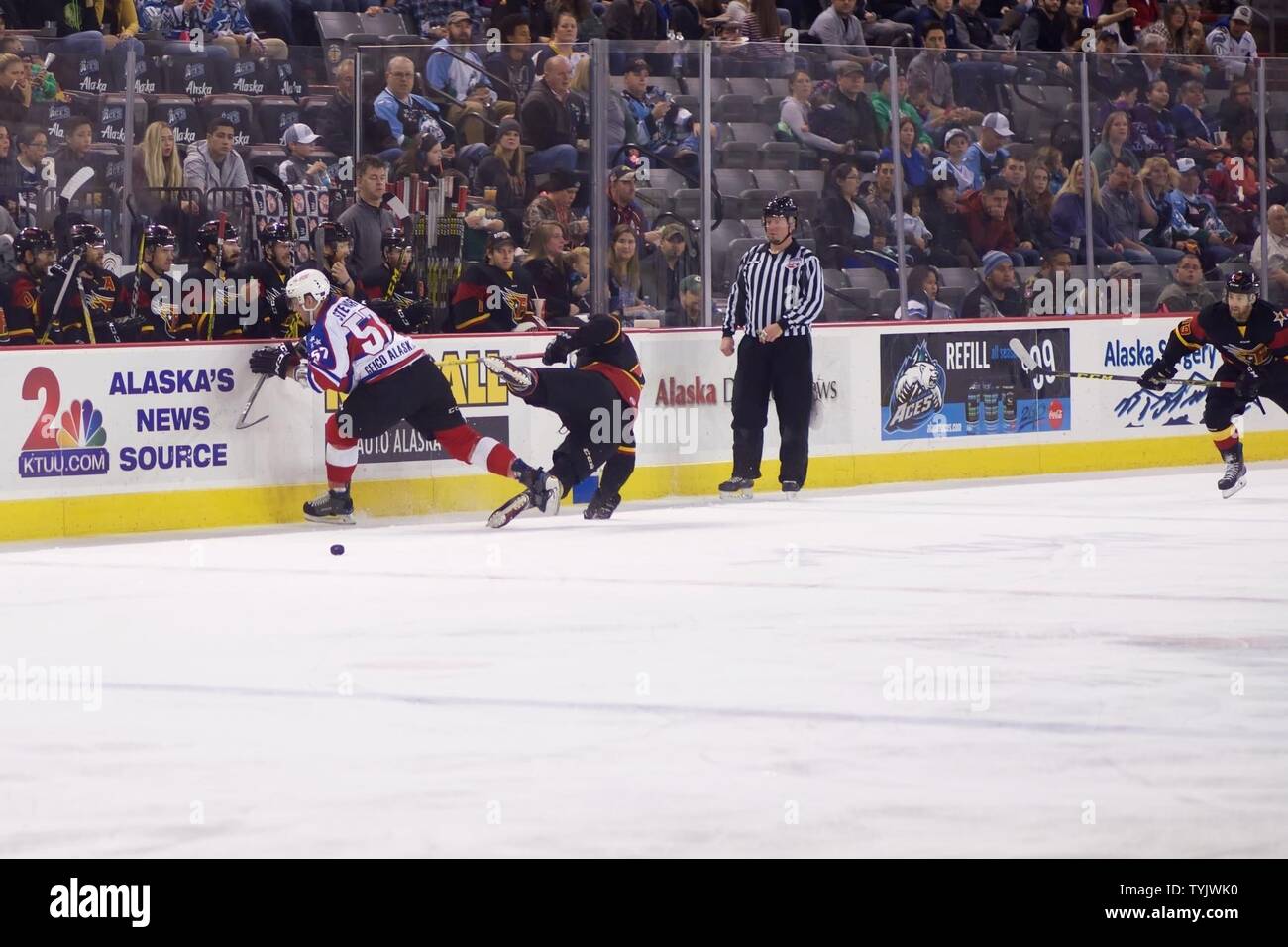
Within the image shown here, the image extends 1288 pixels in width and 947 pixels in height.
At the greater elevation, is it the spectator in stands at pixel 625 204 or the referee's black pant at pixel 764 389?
the spectator in stands at pixel 625 204

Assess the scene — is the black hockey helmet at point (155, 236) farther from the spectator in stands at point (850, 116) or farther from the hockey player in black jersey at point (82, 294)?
the spectator in stands at point (850, 116)

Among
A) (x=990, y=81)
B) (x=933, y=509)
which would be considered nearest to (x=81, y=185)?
(x=933, y=509)

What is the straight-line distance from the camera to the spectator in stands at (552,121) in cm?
1191

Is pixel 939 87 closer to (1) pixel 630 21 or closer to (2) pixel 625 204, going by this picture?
(1) pixel 630 21

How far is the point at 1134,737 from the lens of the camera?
552 centimetres

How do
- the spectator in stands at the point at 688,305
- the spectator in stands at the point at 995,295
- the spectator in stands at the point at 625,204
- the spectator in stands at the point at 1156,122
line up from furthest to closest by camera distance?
1. the spectator in stands at the point at 1156,122
2. the spectator in stands at the point at 995,295
3. the spectator in stands at the point at 688,305
4. the spectator in stands at the point at 625,204

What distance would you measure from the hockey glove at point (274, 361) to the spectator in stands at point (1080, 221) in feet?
18.3

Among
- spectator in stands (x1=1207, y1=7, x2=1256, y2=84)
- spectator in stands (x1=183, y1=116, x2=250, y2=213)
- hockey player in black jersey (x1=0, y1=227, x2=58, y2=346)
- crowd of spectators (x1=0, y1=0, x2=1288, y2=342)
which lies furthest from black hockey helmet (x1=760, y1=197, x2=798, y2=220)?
spectator in stands (x1=1207, y1=7, x2=1256, y2=84)

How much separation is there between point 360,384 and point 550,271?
5.59 ft

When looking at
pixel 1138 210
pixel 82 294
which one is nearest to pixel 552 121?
pixel 82 294

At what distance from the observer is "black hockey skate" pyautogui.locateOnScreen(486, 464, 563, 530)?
35.7 feet

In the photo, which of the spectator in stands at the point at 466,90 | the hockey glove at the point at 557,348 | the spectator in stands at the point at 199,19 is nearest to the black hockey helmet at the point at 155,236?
the spectator in stands at the point at 199,19
